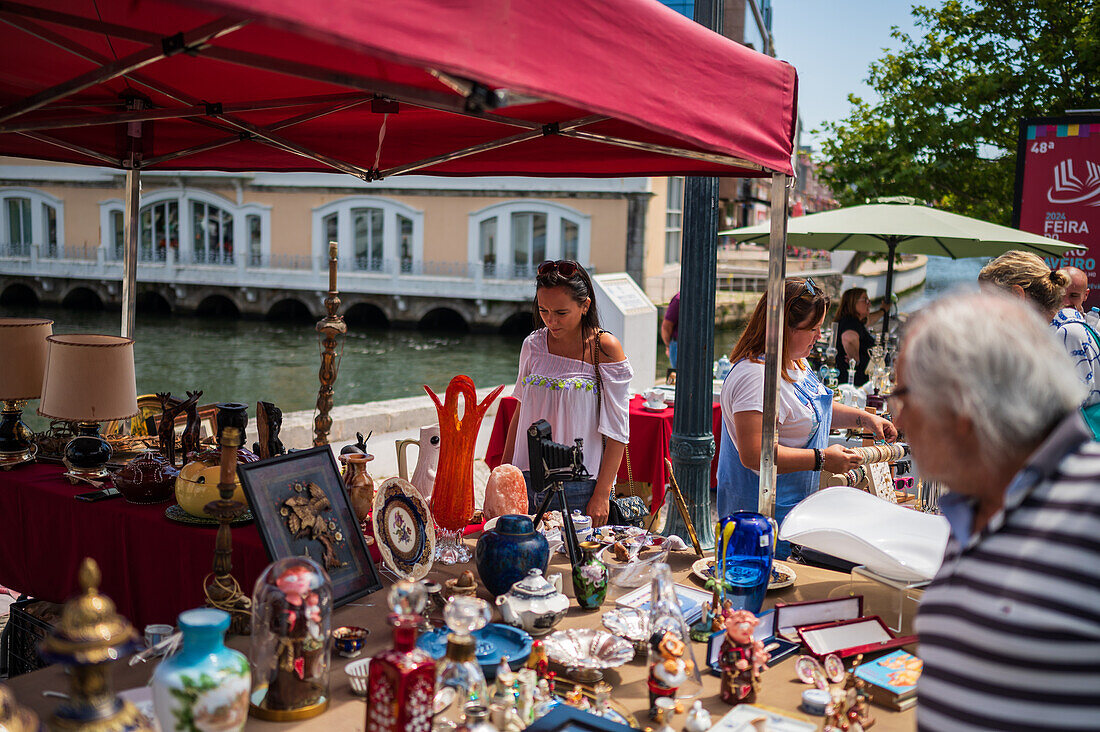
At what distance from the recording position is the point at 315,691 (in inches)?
58.0

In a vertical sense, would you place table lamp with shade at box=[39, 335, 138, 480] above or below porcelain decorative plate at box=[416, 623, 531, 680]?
above

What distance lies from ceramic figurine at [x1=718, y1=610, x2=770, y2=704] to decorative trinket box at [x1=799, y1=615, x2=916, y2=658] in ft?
0.67

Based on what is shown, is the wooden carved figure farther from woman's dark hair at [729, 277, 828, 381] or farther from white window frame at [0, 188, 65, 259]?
white window frame at [0, 188, 65, 259]

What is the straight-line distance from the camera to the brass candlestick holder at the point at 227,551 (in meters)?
1.80

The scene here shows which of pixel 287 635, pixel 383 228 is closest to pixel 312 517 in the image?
pixel 287 635

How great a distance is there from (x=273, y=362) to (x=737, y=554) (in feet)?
67.9

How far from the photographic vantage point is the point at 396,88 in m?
1.58

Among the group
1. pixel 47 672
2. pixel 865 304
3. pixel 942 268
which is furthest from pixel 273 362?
pixel 47 672

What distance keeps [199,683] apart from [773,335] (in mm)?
1799

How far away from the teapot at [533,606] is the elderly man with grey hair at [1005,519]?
0.86 metres

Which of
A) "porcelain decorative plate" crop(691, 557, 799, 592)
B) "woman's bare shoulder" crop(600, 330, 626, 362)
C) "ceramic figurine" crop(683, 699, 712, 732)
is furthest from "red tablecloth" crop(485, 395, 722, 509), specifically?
"ceramic figurine" crop(683, 699, 712, 732)

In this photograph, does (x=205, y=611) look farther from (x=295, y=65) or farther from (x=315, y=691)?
(x=295, y=65)

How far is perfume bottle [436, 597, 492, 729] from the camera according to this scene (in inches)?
52.0

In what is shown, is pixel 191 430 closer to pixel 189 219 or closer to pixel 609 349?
pixel 609 349
